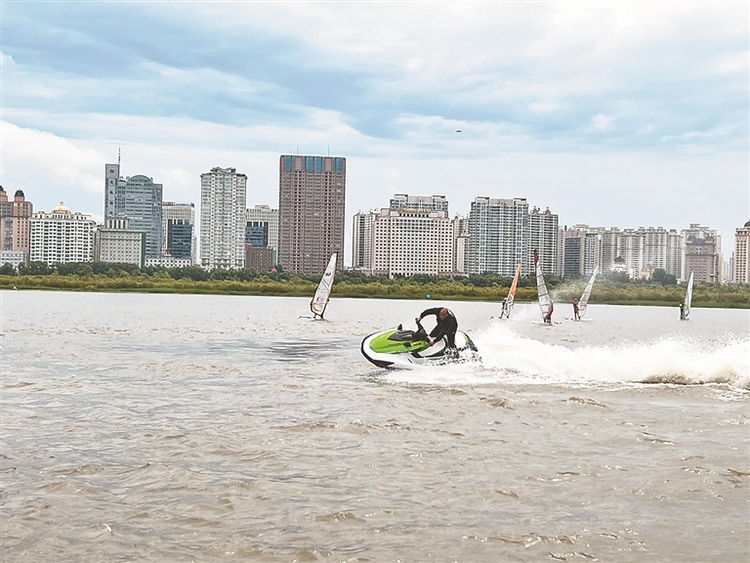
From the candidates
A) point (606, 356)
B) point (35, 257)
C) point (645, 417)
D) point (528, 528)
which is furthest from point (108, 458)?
point (35, 257)

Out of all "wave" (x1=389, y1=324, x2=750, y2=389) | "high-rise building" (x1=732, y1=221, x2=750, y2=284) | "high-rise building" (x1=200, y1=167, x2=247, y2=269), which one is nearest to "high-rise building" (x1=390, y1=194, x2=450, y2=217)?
"high-rise building" (x1=200, y1=167, x2=247, y2=269)

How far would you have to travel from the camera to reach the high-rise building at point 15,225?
178 meters

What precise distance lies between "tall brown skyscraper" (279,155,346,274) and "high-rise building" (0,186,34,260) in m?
60.5

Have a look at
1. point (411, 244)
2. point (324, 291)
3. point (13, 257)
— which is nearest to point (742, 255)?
point (324, 291)

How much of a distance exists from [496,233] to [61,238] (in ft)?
300

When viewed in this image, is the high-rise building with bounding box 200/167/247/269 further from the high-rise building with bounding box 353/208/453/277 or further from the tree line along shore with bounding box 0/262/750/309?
the tree line along shore with bounding box 0/262/750/309

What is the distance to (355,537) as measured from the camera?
Result: 6000 millimetres

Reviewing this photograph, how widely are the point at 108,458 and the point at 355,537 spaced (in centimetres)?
340

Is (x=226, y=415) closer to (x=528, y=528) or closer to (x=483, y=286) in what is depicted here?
(x=528, y=528)

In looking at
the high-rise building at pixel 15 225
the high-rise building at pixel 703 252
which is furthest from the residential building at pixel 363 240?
the high-rise building at pixel 703 252

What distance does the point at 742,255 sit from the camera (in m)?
69.6

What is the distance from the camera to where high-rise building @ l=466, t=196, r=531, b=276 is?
143m

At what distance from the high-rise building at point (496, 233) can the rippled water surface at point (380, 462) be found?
420 feet

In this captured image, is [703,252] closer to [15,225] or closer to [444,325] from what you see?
[444,325]
